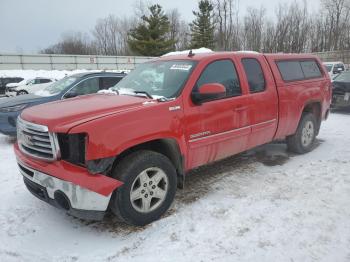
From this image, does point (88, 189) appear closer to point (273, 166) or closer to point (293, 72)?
point (273, 166)

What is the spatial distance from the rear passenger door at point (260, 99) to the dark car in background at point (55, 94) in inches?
181

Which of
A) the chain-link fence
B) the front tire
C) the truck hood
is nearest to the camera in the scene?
the truck hood

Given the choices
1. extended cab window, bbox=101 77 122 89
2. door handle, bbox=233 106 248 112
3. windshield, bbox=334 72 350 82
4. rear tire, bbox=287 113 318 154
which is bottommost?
rear tire, bbox=287 113 318 154

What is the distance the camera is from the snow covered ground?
325 centimetres

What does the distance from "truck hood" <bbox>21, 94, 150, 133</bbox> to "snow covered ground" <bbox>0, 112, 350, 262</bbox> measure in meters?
1.24

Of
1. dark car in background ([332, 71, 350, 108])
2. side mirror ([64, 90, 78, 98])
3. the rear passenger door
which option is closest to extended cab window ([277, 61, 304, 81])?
the rear passenger door

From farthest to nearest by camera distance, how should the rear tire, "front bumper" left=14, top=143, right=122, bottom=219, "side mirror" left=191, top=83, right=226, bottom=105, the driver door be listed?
the rear tire → the driver door → "side mirror" left=191, top=83, right=226, bottom=105 → "front bumper" left=14, top=143, right=122, bottom=219

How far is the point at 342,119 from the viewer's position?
9836mm

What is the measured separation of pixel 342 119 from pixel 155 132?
8.06 meters

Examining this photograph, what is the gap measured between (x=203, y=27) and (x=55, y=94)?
43.8 meters

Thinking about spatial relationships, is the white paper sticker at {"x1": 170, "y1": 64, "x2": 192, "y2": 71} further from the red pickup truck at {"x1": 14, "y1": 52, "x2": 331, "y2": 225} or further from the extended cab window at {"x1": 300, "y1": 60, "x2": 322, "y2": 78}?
the extended cab window at {"x1": 300, "y1": 60, "x2": 322, "y2": 78}

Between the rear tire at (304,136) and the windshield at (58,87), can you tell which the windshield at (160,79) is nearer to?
the rear tire at (304,136)

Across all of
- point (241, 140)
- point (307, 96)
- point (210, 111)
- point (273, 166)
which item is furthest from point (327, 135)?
point (210, 111)

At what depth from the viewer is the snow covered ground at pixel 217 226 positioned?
10.7 feet
